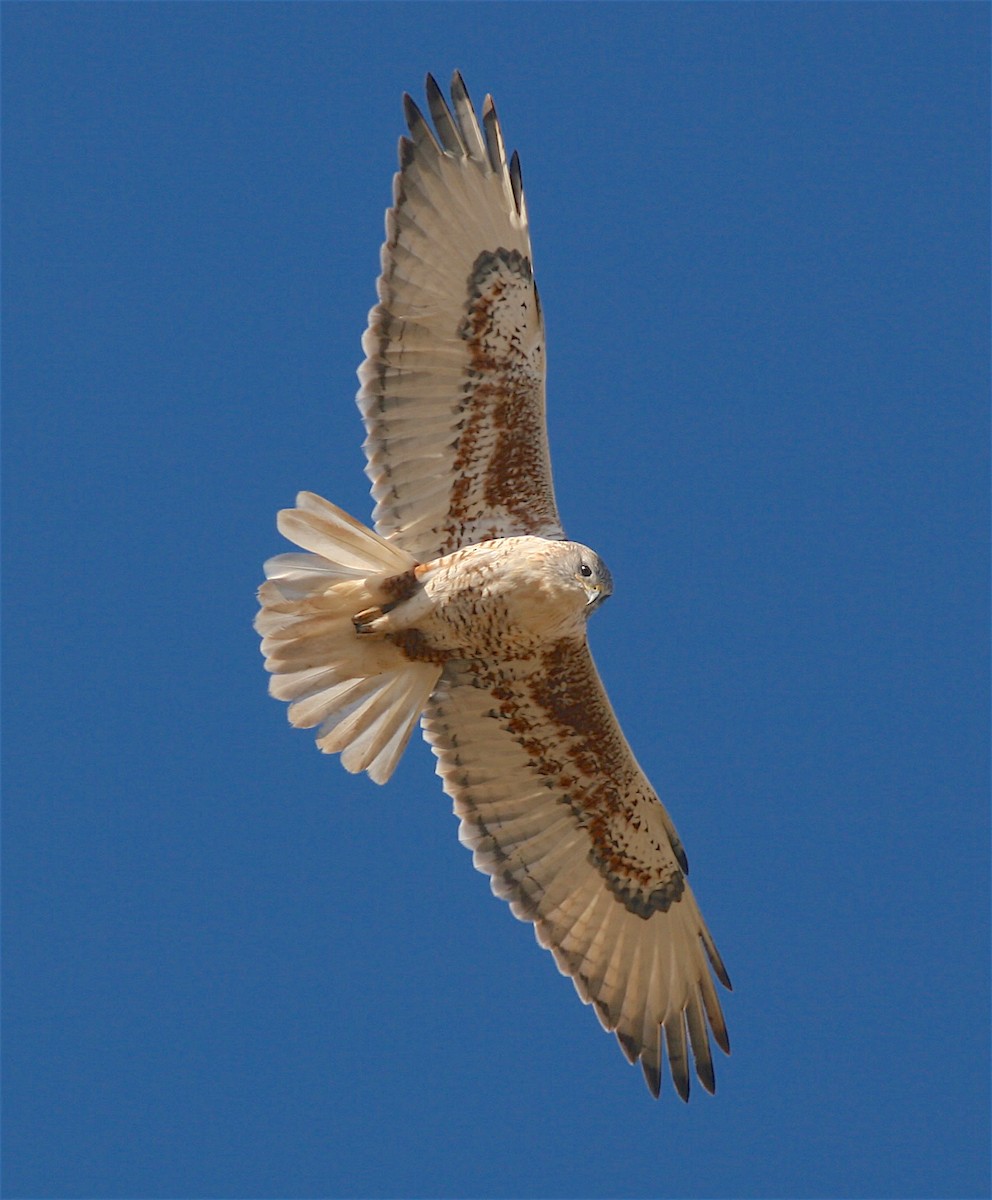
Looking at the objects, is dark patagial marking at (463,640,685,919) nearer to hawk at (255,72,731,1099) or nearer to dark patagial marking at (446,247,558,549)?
hawk at (255,72,731,1099)

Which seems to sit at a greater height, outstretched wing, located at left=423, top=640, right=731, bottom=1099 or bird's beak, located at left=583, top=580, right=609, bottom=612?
bird's beak, located at left=583, top=580, right=609, bottom=612

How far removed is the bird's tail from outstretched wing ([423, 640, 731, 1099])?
0.45 meters

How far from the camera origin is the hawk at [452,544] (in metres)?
10.4

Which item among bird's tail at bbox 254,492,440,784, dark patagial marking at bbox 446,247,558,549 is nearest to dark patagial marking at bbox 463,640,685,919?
bird's tail at bbox 254,492,440,784

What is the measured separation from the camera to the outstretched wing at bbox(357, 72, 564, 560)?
10.5 meters

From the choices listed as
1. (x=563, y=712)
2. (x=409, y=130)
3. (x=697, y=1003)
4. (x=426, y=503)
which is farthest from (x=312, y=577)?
(x=697, y=1003)

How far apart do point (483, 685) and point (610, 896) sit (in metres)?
1.34

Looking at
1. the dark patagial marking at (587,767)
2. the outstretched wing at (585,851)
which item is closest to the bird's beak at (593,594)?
the dark patagial marking at (587,767)

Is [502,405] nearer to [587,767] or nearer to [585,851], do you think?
[587,767]

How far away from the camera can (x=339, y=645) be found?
10539mm

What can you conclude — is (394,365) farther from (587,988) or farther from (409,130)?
(587,988)

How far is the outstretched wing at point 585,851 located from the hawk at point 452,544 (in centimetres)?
2

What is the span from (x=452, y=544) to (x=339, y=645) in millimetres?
763

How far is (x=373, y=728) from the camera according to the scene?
1065 cm
